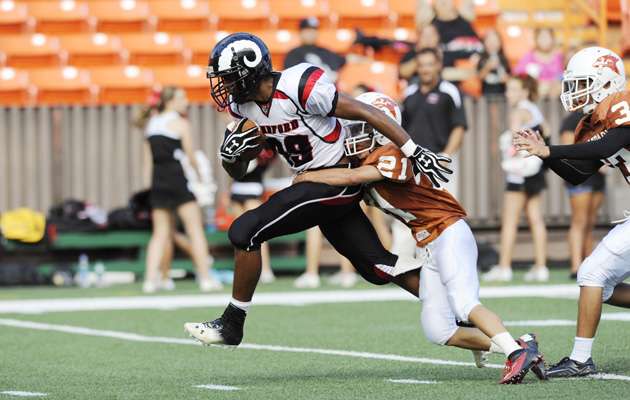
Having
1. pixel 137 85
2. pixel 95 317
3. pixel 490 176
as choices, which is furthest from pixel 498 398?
pixel 137 85

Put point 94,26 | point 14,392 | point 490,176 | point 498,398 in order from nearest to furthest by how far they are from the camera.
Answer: point 498,398 → point 14,392 → point 490,176 → point 94,26

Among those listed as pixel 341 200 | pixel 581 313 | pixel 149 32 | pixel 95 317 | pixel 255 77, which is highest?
pixel 149 32

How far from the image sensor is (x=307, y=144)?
468 centimetres

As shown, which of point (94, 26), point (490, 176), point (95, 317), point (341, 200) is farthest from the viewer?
point (94, 26)

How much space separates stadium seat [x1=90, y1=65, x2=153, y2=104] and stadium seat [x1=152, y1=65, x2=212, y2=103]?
180 millimetres

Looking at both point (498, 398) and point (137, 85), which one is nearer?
point (498, 398)

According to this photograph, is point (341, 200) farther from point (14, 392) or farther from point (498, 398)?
point (14, 392)

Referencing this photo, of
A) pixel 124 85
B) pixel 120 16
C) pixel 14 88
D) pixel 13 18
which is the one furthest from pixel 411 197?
pixel 13 18

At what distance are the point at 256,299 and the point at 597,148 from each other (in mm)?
4694

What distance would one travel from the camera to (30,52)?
14.2 metres

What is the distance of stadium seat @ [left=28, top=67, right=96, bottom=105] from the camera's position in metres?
13.6

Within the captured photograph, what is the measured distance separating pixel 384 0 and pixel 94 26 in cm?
429

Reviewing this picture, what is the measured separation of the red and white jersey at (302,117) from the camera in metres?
4.51

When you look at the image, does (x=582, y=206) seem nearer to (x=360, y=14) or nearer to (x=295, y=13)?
(x=360, y=14)
